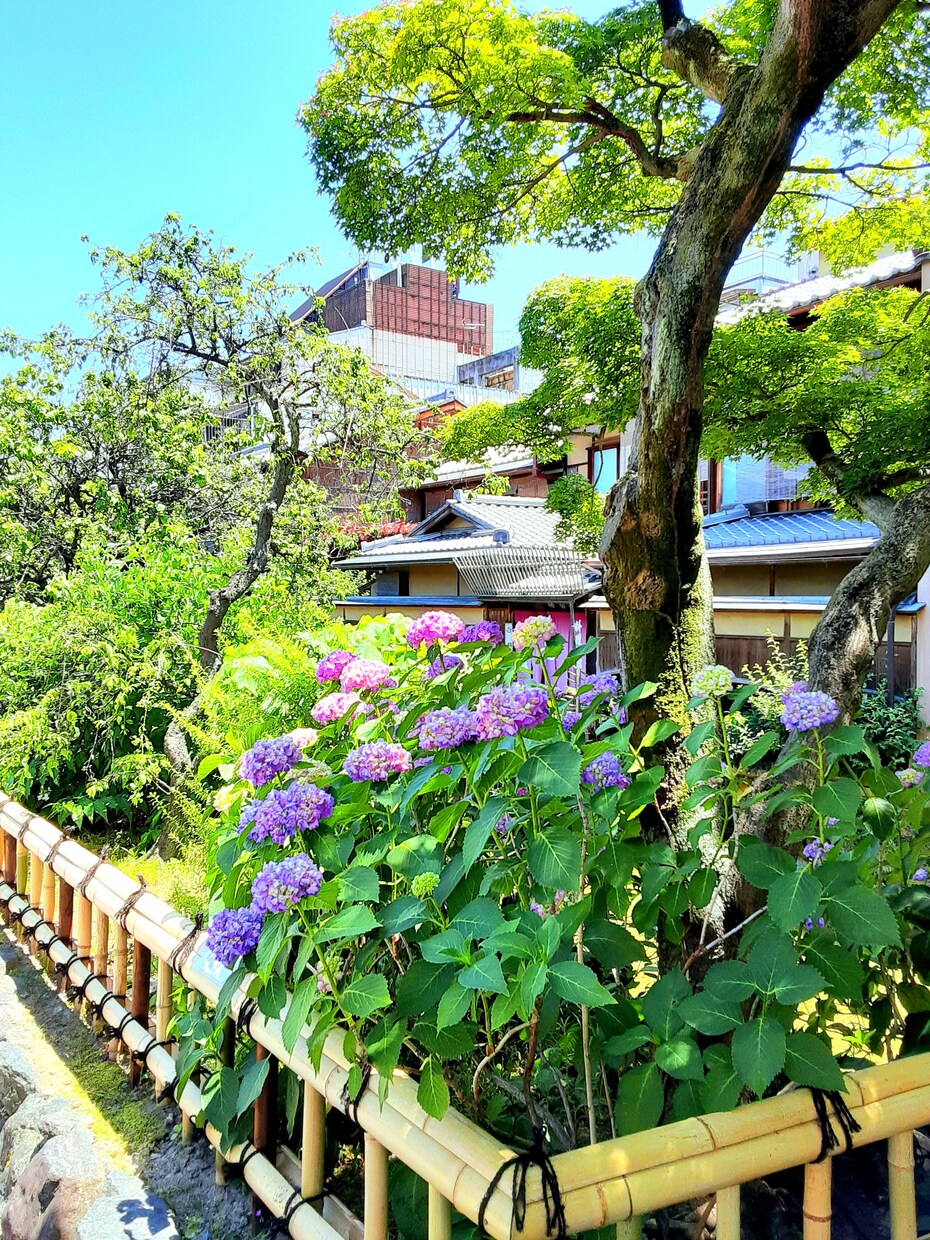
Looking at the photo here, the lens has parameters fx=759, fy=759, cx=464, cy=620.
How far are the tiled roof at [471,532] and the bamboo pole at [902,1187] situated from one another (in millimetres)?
10811

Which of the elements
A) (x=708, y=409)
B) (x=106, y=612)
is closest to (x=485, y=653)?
(x=708, y=409)

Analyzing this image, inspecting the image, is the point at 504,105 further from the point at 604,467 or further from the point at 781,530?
the point at 604,467

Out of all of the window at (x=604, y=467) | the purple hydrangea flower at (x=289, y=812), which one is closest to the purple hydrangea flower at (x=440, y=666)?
the purple hydrangea flower at (x=289, y=812)

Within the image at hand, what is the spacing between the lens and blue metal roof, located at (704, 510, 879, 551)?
888 centimetres

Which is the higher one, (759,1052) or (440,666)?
(440,666)

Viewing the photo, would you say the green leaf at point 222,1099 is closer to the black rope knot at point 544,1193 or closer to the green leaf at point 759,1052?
the black rope knot at point 544,1193

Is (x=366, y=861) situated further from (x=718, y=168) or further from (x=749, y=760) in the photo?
(x=718, y=168)

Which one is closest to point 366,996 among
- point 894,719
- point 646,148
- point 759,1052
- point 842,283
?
point 759,1052

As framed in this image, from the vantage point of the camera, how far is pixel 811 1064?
1.06 meters

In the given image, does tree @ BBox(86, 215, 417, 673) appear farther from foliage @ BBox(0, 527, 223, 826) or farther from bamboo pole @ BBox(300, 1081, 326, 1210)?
bamboo pole @ BBox(300, 1081, 326, 1210)

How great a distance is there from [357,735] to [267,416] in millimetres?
5937

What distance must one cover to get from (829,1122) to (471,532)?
13.1m

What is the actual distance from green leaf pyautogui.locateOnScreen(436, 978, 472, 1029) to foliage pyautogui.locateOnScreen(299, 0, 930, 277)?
10.9 ft

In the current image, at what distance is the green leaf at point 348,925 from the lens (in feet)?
3.80
